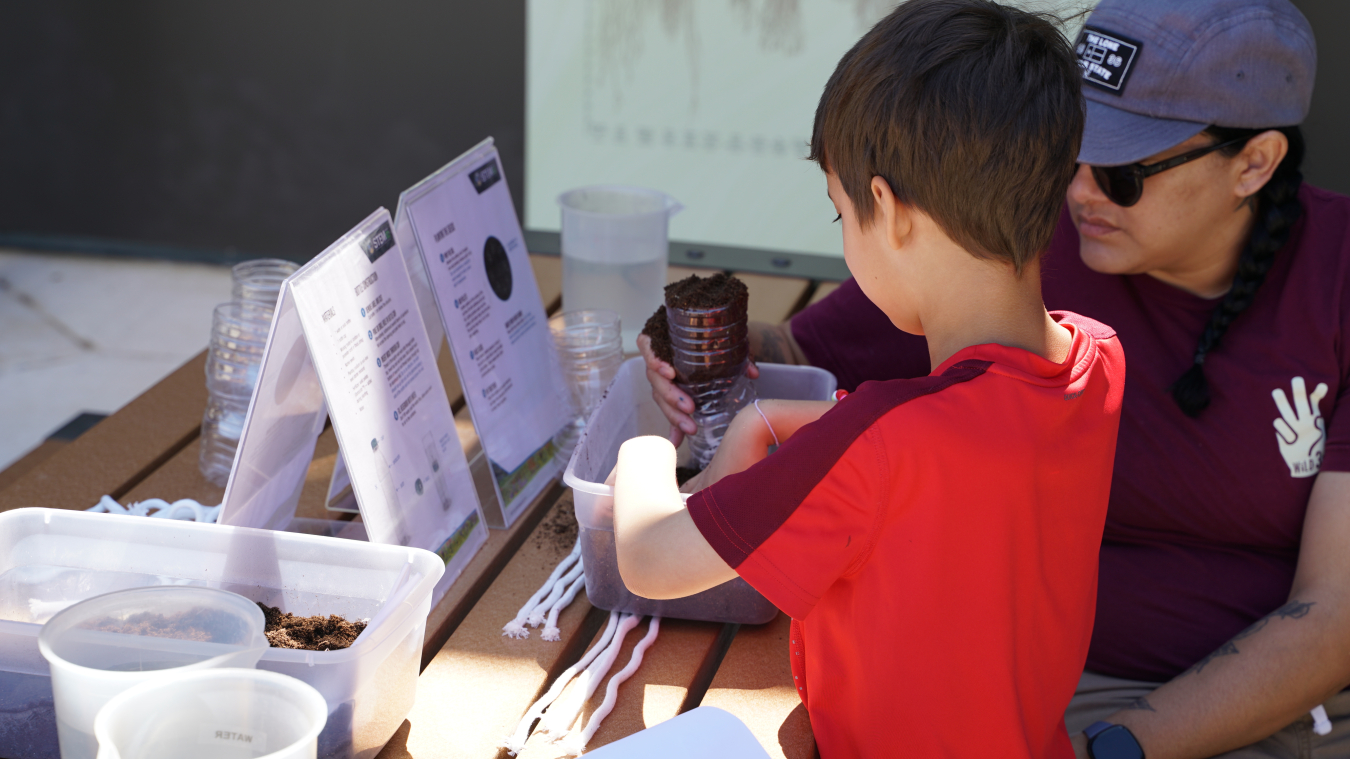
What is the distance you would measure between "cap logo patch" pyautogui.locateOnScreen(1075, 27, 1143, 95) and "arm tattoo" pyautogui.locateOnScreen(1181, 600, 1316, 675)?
64cm

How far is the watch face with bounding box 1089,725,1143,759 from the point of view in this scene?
1.27 m

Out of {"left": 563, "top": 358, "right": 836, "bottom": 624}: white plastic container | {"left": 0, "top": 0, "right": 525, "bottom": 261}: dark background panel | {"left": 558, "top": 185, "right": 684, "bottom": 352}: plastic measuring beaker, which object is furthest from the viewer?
{"left": 0, "top": 0, "right": 525, "bottom": 261}: dark background panel

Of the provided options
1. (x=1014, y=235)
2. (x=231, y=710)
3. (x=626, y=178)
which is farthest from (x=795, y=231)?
(x=231, y=710)

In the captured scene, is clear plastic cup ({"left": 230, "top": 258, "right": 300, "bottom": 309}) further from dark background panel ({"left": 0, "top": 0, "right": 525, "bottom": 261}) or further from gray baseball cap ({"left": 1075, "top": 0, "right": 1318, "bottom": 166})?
dark background panel ({"left": 0, "top": 0, "right": 525, "bottom": 261})

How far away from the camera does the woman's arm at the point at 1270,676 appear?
1.29 metres

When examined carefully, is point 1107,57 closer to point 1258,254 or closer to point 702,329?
point 1258,254

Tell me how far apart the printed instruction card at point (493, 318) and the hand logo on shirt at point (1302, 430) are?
90 centimetres

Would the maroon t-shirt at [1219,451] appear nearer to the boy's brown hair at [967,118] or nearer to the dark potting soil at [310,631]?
the boy's brown hair at [967,118]

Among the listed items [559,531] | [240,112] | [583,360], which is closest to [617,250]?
[583,360]

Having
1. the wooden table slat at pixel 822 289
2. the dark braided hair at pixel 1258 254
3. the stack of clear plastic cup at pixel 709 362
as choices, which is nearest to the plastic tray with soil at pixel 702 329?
the stack of clear plastic cup at pixel 709 362

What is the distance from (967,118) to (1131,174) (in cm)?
63

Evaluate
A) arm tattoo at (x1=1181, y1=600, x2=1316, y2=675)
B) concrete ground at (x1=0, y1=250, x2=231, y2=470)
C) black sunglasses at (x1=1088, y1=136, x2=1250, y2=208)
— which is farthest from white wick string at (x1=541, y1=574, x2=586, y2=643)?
concrete ground at (x1=0, y1=250, x2=231, y2=470)

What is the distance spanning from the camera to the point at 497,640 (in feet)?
3.88

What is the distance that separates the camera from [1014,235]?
3.08ft
